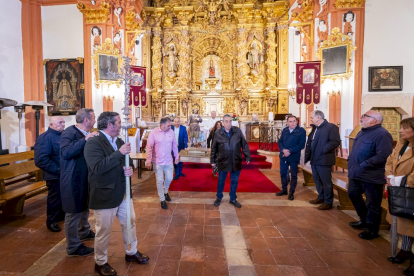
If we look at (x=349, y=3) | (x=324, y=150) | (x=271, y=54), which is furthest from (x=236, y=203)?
(x=271, y=54)

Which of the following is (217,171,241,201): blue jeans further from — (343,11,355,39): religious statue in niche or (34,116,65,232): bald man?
(343,11,355,39): religious statue in niche

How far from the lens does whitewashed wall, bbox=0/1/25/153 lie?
872 cm

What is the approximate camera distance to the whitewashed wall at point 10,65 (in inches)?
343

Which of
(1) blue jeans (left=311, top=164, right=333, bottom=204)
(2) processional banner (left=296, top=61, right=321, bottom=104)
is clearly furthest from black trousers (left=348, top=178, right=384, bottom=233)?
(2) processional banner (left=296, top=61, right=321, bottom=104)

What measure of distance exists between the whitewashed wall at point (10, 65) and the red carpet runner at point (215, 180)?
734 centimetres

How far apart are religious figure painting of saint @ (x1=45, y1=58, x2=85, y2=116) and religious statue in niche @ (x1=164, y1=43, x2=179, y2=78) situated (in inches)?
201

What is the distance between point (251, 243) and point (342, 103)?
26.7 ft

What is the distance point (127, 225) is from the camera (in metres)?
2.59

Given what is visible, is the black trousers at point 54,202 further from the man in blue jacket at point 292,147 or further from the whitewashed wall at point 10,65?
the whitewashed wall at point 10,65

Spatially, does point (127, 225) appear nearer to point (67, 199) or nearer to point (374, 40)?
point (67, 199)

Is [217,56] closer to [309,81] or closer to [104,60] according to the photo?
[309,81]

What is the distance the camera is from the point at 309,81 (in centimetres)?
946

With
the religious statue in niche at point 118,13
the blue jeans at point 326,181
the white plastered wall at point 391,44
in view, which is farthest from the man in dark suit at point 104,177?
the religious statue in niche at point 118,13

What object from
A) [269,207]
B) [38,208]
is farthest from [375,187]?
[38,208]
